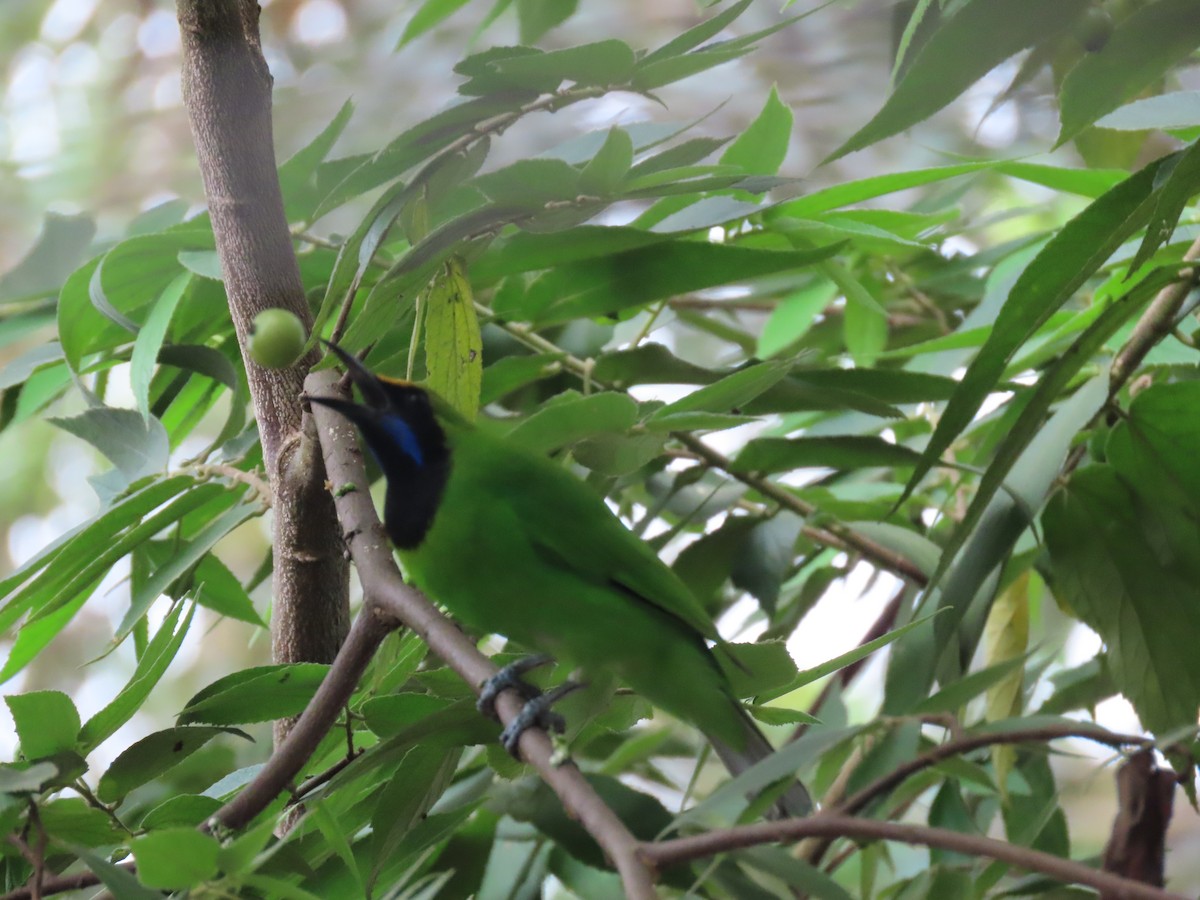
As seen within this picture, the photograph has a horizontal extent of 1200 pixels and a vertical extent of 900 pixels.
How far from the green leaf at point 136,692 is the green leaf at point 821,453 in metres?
0.75

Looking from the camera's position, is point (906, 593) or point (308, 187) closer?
point (308, 187)

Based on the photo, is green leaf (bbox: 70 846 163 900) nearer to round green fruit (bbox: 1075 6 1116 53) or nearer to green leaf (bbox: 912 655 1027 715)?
green leaf (bbox: 912 655 1027 715)

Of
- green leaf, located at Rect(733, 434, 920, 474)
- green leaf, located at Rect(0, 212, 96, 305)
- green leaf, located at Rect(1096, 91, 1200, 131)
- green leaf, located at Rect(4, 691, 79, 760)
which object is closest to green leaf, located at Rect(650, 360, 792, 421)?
green leaf, located at Rect(733, 434, 920, 474)

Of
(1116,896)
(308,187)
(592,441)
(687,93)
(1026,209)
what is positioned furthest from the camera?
(687,93)

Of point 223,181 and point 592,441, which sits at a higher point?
point 223,181

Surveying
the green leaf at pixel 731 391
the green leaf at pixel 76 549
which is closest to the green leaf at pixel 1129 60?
the green leaf at pixel 731 391

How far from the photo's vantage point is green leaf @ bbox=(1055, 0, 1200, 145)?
92 cm

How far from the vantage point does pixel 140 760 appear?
100cm

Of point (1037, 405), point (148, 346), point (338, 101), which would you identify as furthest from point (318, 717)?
point (338, 101)

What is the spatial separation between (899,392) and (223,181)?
832mm

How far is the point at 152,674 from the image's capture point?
0.99 metres

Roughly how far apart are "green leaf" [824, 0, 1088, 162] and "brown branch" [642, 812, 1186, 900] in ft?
1.69

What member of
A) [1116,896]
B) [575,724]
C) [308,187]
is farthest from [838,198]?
[1116,896]

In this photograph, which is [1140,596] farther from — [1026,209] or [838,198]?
[1026,209]
